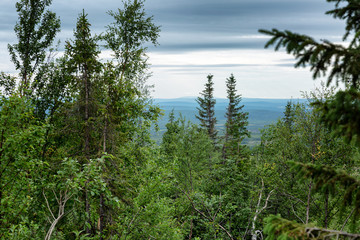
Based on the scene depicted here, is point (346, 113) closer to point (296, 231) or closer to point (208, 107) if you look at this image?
point (296, 231)

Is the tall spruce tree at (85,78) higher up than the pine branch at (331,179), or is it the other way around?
the tall spruce tree at (85,78)

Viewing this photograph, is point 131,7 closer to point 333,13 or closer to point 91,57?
point 91,57

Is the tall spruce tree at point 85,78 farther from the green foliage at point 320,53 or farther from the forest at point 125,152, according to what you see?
the green foliage at point 320,53

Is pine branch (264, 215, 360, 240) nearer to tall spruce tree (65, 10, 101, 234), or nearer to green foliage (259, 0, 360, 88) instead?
green foliage (259, 0, 360, 88)

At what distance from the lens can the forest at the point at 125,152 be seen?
11.2 ft

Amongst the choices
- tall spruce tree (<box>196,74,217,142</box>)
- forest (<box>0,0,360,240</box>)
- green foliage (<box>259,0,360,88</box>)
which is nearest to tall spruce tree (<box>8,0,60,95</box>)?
forest (<box>0,0,360,240</box>)

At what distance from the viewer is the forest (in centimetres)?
342

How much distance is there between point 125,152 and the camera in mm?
11664

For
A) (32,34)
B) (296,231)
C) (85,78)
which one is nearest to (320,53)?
(296,231)

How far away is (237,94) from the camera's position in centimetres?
5250

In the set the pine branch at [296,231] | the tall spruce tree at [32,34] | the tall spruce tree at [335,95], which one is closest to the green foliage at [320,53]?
the tall spruce tree at [335,95]

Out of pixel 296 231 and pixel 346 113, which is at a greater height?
pixel 346 113

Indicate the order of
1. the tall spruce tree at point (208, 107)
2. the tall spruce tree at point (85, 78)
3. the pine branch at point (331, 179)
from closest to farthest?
1. the pine branch at point (331, 179)
2. the tall spruce tree at point (85, 78)
3. the tall spruce tree at point (208, 107)

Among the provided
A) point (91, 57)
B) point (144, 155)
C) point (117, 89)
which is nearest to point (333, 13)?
point (117, 89)
